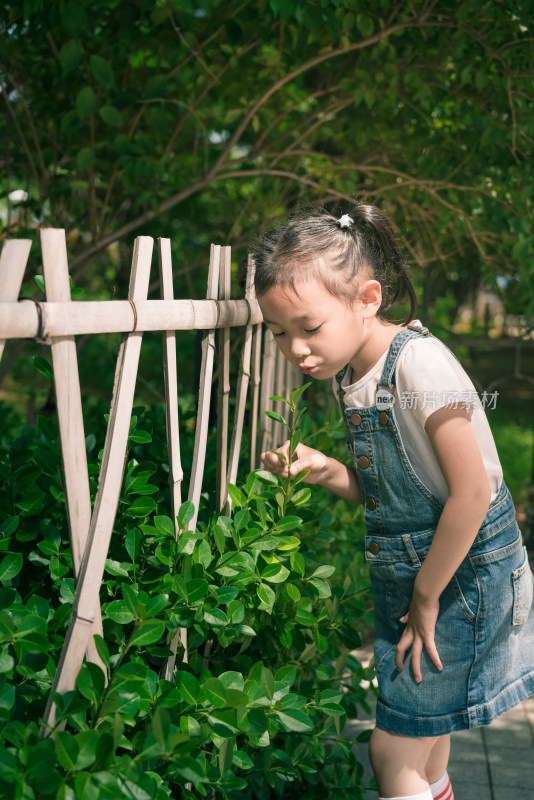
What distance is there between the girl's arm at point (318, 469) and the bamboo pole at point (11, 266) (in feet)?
2.90

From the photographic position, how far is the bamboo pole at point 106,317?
1.08 metres

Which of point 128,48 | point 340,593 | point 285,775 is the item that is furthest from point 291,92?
point 285,775

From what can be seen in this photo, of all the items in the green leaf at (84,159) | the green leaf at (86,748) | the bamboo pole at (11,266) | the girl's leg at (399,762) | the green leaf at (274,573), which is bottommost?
the girl's leg at (399,762)

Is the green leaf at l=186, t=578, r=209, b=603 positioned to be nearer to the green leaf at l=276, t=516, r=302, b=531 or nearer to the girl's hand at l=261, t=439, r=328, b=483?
the green leaf at l=276, t=516, r=302, b=531

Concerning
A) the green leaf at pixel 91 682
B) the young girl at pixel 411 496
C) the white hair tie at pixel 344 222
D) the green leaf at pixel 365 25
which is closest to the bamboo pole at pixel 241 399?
the young girl at pixel 411 496

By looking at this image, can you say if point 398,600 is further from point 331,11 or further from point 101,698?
point 331,11

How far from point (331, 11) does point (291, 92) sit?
1676 mm

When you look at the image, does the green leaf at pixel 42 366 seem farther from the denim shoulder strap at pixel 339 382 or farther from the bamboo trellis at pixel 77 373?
the denim shoulder strap at pixel 339 382

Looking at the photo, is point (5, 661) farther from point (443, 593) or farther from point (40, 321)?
point (443, 593)

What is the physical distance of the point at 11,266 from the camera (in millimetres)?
1037

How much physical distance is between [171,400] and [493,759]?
2.04 m

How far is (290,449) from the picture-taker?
179cm

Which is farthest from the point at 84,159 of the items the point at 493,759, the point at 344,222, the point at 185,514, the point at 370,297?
the point at 493,759

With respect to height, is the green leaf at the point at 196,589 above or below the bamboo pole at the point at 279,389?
below
